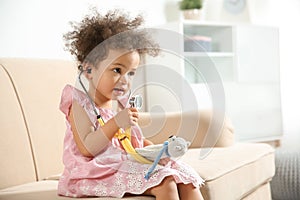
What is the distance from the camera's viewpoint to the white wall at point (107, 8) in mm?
2426

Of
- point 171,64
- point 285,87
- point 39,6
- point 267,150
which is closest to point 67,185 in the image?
point 267,150

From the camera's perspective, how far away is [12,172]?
73.2 inches

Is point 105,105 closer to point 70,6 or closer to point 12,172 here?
point 12,172

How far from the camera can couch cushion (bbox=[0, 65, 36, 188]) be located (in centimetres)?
185

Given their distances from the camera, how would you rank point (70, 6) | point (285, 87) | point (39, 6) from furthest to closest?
point (285, 87) → point (70, 6) → point (39, 6)

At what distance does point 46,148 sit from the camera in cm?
204

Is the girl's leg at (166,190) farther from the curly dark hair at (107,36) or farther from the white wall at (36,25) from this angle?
the white wall at (36,25)

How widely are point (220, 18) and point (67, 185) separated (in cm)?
244

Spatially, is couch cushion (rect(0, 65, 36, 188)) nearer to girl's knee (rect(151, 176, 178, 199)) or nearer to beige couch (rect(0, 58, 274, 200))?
beige couch (rect(0, 58, 274, 200))

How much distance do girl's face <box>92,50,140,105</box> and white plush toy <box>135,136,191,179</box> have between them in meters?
0.19

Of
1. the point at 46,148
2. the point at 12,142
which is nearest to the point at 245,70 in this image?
the point at 46,148

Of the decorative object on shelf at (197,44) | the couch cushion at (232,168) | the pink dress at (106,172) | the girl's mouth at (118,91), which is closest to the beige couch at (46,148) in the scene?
the couch cushion at (232,168)

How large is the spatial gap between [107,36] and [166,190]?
0.47 meters

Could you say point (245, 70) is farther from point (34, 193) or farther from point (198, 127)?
point (34, 193)
